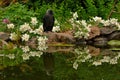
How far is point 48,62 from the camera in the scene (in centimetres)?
1171

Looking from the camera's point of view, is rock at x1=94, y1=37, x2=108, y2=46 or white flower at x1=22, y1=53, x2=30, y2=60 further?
rock at x1=94, y1=37, x2=108, y2=46

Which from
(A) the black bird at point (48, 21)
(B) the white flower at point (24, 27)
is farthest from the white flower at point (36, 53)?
(A) the black bird at point (48, 21)

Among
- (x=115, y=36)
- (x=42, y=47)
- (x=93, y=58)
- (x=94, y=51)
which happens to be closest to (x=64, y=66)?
(x=93, y=58)

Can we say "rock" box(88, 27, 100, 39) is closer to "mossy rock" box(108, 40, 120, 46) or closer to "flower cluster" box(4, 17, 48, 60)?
"mossy rock" box(108, 40, 120, 46)

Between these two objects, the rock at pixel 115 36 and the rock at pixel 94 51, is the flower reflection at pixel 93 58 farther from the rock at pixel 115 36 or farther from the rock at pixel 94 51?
the rock at pixel 115 36

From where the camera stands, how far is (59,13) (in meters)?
19.7

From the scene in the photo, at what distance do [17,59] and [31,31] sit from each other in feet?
13.3

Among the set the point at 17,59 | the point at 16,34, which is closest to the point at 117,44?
the point at 16,34

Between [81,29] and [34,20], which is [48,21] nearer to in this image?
[34,20]

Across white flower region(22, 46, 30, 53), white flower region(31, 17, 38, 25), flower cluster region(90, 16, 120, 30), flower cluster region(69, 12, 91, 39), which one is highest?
white flower region(22, 46, 30, 53)

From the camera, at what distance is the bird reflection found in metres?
10.4

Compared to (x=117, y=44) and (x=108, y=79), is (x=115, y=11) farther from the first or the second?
(x=108, y=79)

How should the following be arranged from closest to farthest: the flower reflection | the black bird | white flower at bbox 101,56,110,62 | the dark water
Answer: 1. the dark water
2. the flower reflection
3. white flower at bbox 101,56,110,62
4. the black bird

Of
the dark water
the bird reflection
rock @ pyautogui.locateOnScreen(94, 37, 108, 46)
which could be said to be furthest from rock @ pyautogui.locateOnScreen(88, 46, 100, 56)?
the bird reflection
